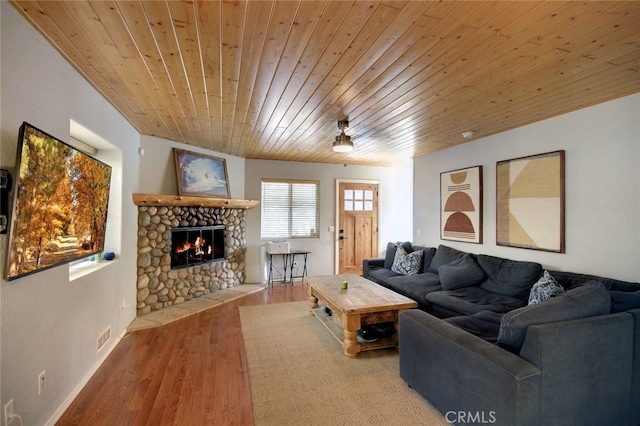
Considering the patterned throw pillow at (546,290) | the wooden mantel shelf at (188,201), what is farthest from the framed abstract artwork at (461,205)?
the wooden mantel shelf at (188,201)

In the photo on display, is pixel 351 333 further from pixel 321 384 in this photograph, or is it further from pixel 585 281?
pixel 585 281

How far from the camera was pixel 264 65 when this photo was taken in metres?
2.09

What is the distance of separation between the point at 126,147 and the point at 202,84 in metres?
1.56

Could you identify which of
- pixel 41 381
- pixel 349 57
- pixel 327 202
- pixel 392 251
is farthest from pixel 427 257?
pixel 41 381

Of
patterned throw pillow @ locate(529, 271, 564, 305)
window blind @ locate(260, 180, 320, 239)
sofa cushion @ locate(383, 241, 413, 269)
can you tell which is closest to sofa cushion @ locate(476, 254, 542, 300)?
patterned throw pillow @ locate(529, 271, 564, 305)

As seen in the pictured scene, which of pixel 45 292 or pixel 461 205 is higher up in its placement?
pixel 461 205

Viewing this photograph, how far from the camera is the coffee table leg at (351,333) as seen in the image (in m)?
2.79

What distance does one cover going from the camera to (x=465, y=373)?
1.76m

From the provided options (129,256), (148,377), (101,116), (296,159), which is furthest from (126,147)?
(296,159)

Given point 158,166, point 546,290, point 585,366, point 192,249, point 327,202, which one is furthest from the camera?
point 327,202

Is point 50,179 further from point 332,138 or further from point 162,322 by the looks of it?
point 332,138

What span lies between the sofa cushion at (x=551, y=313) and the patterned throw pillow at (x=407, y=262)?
2556mm

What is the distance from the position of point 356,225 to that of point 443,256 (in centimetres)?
242

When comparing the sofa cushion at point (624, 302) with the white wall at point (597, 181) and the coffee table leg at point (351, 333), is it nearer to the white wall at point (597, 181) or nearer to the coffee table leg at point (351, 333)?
the white wall at point (597, 181)
